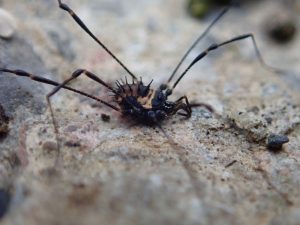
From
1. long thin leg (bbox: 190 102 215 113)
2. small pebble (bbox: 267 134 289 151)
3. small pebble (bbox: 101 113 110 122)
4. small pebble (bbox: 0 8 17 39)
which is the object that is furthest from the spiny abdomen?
small pebble (bbox: 0 8 17 39)

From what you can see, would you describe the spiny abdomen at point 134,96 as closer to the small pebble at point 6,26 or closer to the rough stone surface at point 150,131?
the rough stone surface at point 150,131

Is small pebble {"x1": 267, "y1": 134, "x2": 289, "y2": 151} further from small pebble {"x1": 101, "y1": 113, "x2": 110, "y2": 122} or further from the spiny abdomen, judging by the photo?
small pebble {"x1": 101, "y1": 113, "x2": 110, "y2": 122}

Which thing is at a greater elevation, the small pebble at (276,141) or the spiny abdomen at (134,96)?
the spiny abdomen at (134,96)

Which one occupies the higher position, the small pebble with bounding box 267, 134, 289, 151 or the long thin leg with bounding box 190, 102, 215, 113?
the long thin leg with bounding box 190, 102, 215, 113

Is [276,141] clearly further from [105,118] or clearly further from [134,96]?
[105,118]

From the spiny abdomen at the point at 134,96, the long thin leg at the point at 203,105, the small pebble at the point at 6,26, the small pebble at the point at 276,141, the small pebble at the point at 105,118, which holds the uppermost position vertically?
the small pebble at the point at 6,26

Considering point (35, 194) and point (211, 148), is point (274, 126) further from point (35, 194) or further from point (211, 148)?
point (35, 194)

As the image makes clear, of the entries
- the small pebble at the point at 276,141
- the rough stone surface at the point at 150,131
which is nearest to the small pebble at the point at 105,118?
the rough stone surface at the point at 150,131
